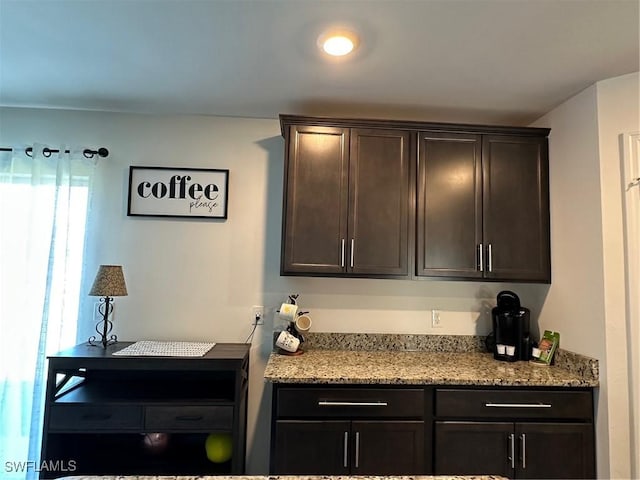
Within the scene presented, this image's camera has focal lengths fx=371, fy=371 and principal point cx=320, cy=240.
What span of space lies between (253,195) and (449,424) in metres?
1.77

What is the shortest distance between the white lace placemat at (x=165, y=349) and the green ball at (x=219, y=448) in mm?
514

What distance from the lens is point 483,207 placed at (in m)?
2.23

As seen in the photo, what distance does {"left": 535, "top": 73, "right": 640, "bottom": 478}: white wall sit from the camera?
A: 5.97 ft

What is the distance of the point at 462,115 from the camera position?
2.43m

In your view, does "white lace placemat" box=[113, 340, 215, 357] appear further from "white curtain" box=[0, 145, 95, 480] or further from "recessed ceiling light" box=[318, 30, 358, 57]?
"recessed ceiling light" box=[318, 30, 358, 57]

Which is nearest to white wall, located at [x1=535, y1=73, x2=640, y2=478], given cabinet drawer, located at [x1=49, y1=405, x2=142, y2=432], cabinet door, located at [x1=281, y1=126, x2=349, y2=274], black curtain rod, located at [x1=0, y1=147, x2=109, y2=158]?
cabinet door, located at [x1=281, y1=126, x2=349, y2=274]

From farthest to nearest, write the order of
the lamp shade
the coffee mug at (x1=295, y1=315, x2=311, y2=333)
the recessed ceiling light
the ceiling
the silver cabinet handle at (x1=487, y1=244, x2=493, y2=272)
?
the coffee mug at (x1=295, y1=315, x2=311, y2=333) → the silver cabinet handle at (x1=487, y1=244, x2=493, y2=272) → the lamp shade → the recessed ceiling light → the ceiling

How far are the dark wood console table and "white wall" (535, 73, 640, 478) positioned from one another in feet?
6.02

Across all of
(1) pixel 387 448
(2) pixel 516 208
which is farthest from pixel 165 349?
(2) pixel 516 208

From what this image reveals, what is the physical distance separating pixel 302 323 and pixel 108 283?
1158mm

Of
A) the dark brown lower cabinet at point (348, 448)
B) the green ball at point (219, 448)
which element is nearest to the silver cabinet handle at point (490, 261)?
the dark brown lower cabinet at point (348, 448)

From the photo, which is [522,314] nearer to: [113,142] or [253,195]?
[253,195]

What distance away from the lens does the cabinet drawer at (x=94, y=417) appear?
1.88 meters

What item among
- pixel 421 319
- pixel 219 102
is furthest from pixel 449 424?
pixel 219 102
